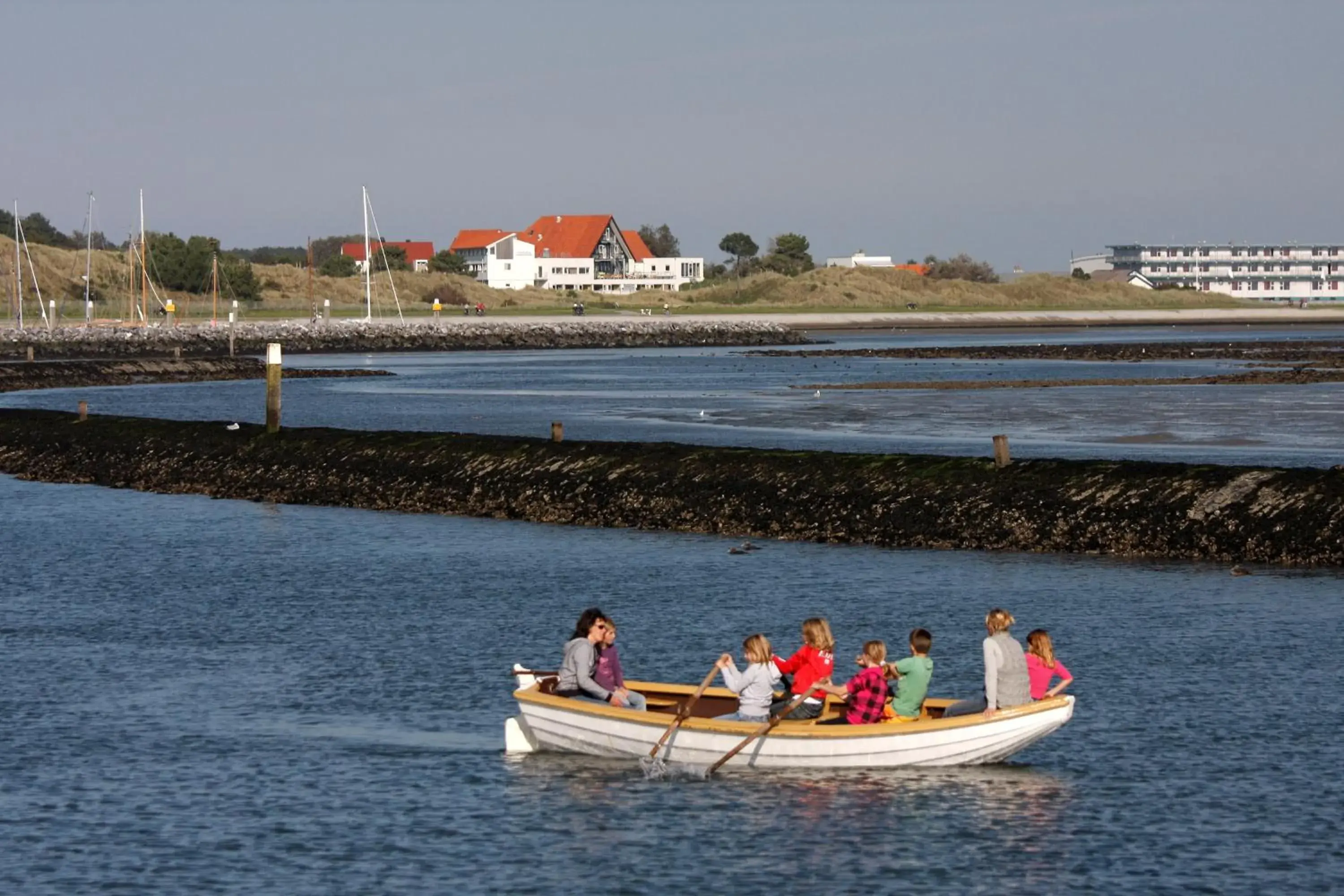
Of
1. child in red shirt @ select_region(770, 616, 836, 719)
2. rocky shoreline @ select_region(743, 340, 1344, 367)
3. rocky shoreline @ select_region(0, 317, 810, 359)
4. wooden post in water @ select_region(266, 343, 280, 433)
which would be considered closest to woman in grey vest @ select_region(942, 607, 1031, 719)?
child in red shirt @ select_region(770, 616, 836, 719)

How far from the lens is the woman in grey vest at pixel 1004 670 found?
Result: 20656 mm

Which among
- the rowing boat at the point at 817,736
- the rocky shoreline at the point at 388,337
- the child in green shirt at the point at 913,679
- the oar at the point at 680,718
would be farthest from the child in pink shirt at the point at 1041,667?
the rocky shoreline at the point at 388,337

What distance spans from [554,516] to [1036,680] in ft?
80.2

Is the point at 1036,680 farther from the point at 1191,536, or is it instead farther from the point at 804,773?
the point at 1191,536

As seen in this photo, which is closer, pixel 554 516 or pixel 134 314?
pixel 554 516

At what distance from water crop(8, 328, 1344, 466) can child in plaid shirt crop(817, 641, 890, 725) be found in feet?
109

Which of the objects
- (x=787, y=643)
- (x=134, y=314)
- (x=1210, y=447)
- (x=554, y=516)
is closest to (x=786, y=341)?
(x=134, y=314)

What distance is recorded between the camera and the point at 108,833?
61.1 ft

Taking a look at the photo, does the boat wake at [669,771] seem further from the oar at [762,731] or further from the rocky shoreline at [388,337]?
the rocky shoreline at [388,337]

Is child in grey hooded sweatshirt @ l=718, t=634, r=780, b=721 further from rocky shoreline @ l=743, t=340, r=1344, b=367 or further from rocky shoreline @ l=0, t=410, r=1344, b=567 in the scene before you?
rocky shoreline @ l=743, t=340, r=1344, b=367

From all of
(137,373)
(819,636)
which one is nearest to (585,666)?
(819,636)

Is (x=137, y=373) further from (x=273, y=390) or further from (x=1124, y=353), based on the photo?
(x=1124, y=353)

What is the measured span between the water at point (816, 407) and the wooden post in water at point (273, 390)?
39.6ft

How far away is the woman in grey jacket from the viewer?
21797 mm
